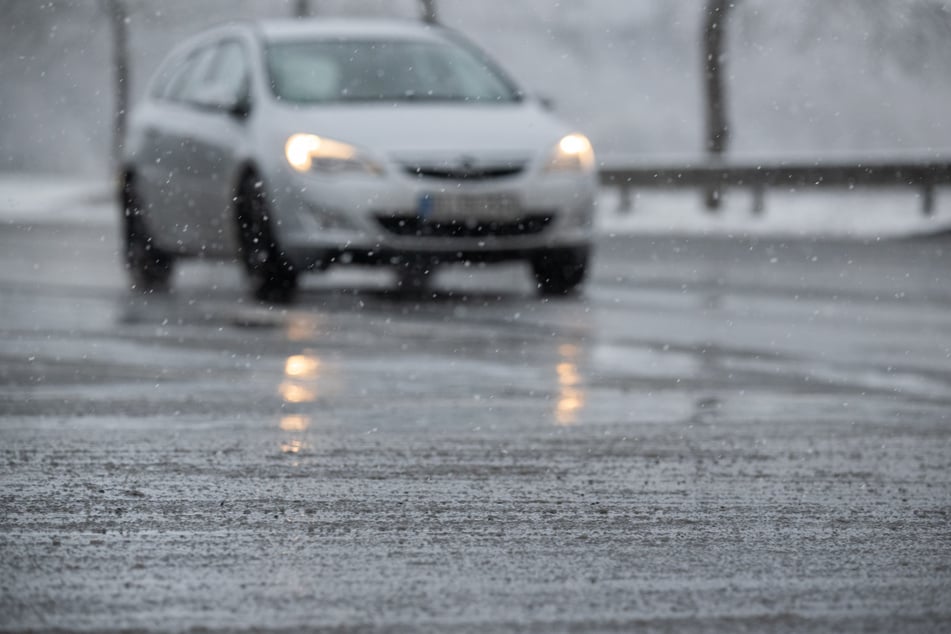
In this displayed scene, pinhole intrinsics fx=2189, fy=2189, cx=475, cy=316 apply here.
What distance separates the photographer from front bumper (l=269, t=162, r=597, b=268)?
1205 cm

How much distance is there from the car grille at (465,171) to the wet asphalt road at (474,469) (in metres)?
0.80

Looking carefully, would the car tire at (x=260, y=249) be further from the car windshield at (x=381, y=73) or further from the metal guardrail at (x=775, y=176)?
the metal guardrail at (x=775, y=176)

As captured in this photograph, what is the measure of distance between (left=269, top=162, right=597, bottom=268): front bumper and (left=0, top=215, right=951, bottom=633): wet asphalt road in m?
0.47

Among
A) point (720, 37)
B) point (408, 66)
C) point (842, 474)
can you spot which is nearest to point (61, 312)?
point (408, 66)

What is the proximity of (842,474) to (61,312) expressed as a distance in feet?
22.0

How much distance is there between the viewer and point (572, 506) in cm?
517

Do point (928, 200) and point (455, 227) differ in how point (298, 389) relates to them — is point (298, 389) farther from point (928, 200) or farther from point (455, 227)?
point (928, 200)

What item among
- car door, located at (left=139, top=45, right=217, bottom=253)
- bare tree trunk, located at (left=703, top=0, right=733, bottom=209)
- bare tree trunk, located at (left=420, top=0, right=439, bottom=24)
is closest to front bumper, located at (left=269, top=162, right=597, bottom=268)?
car door, located at (left=139, top=45, right=217, bottom=253)

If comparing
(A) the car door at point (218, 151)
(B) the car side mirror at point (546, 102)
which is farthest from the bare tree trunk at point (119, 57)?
(B) the car side mirror at point (546, 102)

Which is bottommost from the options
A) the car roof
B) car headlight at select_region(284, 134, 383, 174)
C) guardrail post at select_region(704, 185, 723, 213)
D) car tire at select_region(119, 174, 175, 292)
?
guardrail post at select_region(704, 185, 723, 213)

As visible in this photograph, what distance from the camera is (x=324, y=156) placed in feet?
39.8

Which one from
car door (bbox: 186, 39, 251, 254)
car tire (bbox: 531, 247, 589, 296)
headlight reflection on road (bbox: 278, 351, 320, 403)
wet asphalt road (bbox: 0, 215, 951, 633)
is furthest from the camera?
car tire (bbox: 531, 247, 589, 296)

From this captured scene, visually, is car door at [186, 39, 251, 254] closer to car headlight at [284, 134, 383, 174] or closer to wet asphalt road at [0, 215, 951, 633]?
car headlight at [284, 134, 383, 174]

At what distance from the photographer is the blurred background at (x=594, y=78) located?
180 feet
